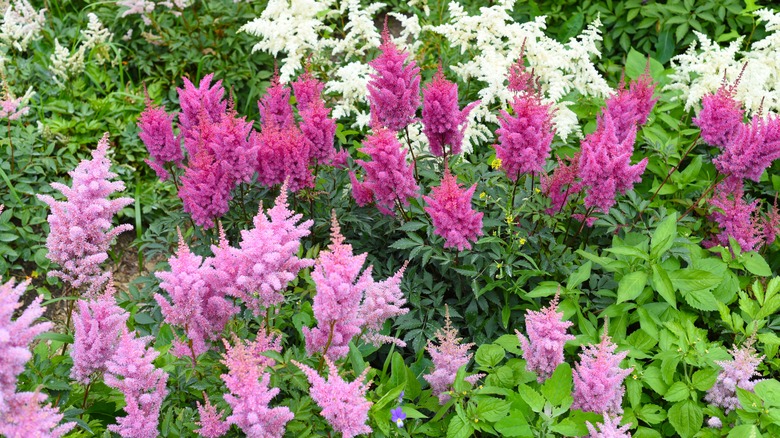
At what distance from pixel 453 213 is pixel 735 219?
1.65 metres

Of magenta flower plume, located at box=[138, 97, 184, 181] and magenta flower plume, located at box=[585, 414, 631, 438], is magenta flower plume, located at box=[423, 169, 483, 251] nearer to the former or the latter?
magenta flower plume, located at box=[585, 414, 631, 438]

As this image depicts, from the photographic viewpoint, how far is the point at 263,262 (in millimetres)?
2580

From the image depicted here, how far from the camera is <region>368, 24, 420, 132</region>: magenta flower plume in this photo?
3543 millimetres

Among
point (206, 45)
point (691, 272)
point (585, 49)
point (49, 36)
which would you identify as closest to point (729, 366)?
point (691, 272)

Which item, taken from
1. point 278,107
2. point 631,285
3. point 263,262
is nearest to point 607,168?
point 631,285

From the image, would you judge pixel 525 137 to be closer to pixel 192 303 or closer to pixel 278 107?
pixel 278 107

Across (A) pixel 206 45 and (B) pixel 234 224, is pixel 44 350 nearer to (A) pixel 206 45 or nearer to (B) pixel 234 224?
(B) pixel 234 224

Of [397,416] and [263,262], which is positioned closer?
[263,262]

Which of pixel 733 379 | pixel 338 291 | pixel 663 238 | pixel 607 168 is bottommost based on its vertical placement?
pixel 733 379

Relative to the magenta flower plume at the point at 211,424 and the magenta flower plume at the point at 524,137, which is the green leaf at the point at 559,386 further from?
the magenta flower plume at the point at 211,424

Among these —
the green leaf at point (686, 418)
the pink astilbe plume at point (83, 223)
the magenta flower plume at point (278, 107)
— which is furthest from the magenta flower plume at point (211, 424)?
the green leaf at point (686, 418)

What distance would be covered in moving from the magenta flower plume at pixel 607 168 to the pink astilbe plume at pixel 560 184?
0.23 m

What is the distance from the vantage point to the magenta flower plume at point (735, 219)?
378 cm

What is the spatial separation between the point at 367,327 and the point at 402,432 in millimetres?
430
